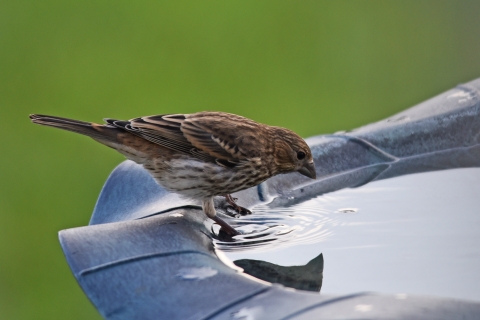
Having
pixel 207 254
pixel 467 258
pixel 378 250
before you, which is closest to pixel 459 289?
pixel 467 258

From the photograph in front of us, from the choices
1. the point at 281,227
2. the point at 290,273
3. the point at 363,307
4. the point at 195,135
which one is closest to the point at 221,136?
the point at 195,135

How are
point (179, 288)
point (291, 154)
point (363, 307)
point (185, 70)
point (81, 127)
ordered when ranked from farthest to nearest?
point (185, 70)
point (291, 154)
point (81, 127)
point (179, 288)
point (363, 307)

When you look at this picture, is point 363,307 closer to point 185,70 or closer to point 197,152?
point 197,152

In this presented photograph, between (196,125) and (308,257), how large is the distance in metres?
1.41

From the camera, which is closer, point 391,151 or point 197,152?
point 197,152

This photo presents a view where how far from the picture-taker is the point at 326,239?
387 cm

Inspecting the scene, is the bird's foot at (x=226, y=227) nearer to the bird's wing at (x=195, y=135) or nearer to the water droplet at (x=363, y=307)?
the bird's wing at (x=195, y=135)

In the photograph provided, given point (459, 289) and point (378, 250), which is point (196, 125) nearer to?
point (378, 250)

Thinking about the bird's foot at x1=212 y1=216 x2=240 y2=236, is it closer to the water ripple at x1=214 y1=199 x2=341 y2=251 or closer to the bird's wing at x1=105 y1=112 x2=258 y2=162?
the water ripple at x1=214 y1=199 x2=341 y2=251

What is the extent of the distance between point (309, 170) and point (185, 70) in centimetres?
592

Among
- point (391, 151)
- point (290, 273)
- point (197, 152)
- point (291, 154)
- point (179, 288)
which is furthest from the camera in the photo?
point (391, 151)

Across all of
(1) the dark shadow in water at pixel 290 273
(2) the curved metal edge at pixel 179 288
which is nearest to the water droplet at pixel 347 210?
(1) the dark shadow in water at pixel 290 273

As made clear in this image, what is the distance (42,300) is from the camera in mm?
7227

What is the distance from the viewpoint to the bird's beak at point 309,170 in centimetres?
465
